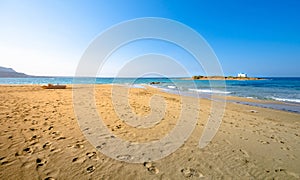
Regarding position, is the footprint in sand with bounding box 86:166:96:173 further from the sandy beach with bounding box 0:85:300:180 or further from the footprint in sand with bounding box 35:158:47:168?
the footprint in sand with bounding box 35:158:47:168

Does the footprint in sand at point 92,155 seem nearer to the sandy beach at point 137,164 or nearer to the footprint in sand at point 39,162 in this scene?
the sandy beach at point 137,164

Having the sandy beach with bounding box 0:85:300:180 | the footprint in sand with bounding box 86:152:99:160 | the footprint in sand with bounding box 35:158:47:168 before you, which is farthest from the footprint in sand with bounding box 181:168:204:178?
the footprint in sand with bounding box 35:158:47:168

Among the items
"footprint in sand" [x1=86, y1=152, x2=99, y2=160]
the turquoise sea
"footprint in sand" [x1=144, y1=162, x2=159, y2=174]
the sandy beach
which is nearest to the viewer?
the sandy beach

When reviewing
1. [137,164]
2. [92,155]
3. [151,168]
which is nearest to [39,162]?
[92,155]

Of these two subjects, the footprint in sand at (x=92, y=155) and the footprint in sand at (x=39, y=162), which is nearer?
the footprint in sand at (x=39, y=162)

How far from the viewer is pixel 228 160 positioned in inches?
126

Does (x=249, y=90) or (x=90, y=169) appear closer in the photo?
(x=90, y=169)

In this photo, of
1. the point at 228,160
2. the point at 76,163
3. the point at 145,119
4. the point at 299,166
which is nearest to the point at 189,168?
the point at 228,160

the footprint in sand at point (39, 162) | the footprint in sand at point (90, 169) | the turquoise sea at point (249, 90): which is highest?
the footprint in sand at point (39, 162)

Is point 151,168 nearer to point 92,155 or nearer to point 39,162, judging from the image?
point 92,155

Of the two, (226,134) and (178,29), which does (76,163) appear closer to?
(226,134)

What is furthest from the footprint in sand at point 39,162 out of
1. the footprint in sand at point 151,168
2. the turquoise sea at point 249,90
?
the turquoise sea at point 249,90

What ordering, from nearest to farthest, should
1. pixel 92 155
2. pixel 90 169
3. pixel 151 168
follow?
pixel 90 169 → pixel 151 168 → pixel 92 155

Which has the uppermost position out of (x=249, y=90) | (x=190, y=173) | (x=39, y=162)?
(x=39, y=162)
